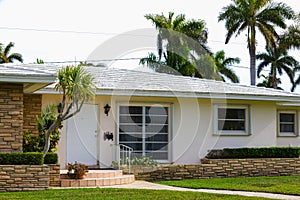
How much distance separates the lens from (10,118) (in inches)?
543

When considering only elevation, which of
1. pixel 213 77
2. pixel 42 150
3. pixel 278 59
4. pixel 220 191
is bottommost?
pixel 220 191

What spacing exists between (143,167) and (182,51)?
20309mm

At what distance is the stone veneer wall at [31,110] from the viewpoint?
54.6 feet

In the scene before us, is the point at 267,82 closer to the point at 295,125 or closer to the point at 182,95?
the point at 295,125

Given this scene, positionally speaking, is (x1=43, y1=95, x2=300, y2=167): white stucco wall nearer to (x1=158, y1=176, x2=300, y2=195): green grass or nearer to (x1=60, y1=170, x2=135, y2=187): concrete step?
(x1=60, y1=170, x2=135, y2=187): concrete step

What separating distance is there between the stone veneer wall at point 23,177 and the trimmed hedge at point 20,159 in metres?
0.20

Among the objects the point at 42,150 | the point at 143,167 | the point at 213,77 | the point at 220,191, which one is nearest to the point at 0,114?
the point at 42,150

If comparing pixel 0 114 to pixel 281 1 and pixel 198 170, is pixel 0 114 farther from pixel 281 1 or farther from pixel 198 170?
pixel 281 1

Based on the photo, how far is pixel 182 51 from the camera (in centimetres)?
3581

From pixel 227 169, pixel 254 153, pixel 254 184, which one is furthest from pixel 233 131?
pixel 254 184

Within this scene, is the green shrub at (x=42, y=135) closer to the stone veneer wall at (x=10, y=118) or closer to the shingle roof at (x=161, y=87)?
the shingle roof at (x=161, y=87)

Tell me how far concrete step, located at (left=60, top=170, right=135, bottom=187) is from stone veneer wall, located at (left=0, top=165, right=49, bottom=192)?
3.06 feet

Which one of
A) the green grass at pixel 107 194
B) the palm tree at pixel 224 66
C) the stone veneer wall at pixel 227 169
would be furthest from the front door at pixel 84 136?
the palm tree at pixel 224 66

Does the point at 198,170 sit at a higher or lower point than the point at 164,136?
lower
